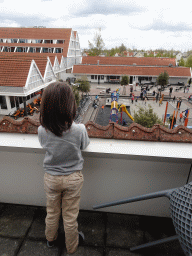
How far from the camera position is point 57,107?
116 cm

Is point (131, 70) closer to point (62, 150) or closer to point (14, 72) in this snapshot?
point (14, 72)

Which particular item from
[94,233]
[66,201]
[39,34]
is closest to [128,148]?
[66,201]

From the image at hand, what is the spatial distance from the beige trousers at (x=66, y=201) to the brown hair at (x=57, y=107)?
0.37 m

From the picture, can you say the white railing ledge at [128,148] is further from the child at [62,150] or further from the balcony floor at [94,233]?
the balcony floor at [94,233]

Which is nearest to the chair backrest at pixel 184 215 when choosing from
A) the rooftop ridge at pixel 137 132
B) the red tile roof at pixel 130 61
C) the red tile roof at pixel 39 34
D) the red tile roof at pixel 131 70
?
the rooftop ridge at pixel 137 132

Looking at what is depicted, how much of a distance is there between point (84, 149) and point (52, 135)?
307 mm

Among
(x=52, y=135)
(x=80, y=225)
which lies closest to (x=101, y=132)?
(x=52, y=135)

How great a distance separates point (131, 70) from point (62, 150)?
2704cm

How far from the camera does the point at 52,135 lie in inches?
50.1

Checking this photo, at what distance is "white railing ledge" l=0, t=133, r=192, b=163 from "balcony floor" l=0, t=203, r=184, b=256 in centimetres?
77

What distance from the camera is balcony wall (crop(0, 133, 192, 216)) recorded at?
1477 millimetres

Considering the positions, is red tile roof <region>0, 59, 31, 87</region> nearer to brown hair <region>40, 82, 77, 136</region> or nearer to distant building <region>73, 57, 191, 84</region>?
brown hair <region>40, 82, 77, 136</region>

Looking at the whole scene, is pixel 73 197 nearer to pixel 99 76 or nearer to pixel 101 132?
pixel 101 132

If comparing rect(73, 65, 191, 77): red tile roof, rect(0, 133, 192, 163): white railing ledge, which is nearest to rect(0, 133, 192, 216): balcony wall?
rect(0, 133, 192, 163): white railing ledge
